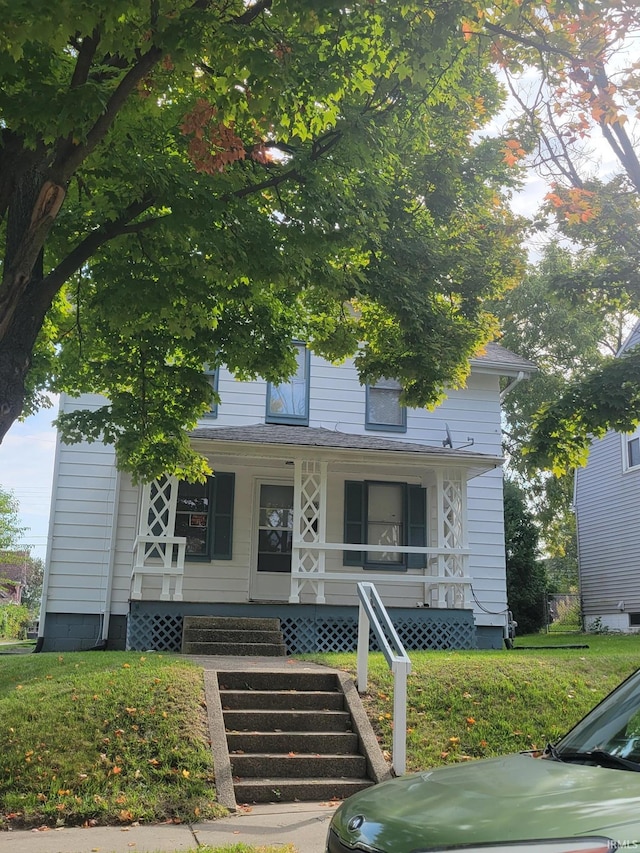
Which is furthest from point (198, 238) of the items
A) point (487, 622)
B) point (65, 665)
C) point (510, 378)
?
point (510, 378)

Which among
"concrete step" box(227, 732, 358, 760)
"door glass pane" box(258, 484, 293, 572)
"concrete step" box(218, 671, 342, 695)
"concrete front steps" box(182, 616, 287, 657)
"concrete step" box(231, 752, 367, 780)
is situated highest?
"door glass pane" box(258, 484, 293, 572)

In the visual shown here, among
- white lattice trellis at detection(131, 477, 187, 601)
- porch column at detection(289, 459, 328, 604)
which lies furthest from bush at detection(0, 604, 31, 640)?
porch column at detection(289, 459, 328, 604)

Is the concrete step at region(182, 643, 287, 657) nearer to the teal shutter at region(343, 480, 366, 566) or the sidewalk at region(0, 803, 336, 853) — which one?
the teal shutter at region(343, 480, 366, 566)

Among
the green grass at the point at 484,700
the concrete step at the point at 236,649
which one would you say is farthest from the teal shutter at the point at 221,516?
the green grass at the point at 484,700

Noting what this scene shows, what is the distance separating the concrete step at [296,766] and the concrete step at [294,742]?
0.52ft

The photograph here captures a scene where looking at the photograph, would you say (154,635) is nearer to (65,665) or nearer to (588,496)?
(65,665)

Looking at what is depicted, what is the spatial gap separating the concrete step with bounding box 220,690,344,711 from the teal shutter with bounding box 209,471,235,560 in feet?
22.5

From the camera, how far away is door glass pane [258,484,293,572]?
16.2 m

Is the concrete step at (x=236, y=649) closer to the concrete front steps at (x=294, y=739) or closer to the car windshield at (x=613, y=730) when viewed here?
the concrete front steps at (x=294, y=739)

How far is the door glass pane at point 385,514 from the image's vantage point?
54.9 feet

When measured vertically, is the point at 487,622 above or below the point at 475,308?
below

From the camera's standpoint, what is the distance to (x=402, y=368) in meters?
11.2

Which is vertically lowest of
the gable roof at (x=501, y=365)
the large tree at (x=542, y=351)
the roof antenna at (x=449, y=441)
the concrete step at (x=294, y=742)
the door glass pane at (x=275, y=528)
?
the concrete step at (x=294, y=742)

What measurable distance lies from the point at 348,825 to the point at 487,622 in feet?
48.3
